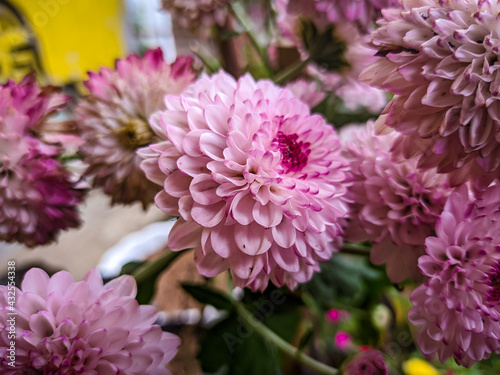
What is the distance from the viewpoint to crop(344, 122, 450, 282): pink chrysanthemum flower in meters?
0.21

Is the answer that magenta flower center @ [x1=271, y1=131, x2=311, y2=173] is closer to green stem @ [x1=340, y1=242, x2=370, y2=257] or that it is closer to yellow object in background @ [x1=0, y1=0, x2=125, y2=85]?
green stem @ [x1=340, y1=242, x2=370, y2=257]

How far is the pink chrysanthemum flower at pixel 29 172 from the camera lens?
21 cm

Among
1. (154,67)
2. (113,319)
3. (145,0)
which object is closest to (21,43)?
(145,0)

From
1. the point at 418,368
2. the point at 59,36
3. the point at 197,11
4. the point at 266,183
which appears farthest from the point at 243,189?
the point at 59,36

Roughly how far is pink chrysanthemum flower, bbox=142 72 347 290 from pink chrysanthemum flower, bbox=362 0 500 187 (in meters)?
0.04

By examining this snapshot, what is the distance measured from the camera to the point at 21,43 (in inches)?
24.8

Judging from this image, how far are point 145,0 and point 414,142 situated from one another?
2.37 feet

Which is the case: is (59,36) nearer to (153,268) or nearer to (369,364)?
(153,268)

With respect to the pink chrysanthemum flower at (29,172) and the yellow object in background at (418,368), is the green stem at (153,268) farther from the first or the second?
the yellow object in background at (418,368)

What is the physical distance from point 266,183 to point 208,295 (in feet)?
0.57

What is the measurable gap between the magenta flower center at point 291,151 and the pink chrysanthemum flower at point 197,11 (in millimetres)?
188

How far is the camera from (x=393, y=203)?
0.22 meters

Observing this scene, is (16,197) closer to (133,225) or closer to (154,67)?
(154,67)

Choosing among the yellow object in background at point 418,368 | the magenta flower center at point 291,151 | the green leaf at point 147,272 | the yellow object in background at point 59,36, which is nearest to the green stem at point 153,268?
the green leaf at point 147,272
